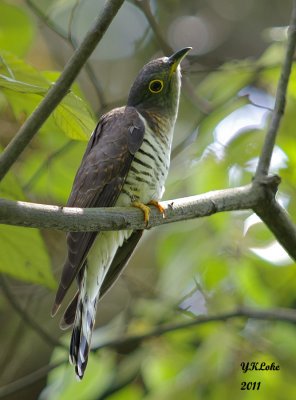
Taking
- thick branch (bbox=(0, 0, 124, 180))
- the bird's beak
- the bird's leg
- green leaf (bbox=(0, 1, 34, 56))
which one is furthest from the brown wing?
thick branch (bbox=(0, 0, 124, 180))

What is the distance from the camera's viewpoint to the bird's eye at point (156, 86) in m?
3.69

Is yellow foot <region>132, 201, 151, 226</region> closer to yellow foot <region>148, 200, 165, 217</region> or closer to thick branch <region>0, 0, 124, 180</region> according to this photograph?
yellow foot <region>148, 200, 165, 217</region>

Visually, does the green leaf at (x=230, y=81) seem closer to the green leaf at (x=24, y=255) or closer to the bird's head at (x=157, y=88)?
the bird's head at (x=157, y=88)

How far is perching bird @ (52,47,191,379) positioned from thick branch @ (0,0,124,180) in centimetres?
85

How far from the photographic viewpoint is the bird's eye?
3.69 meters

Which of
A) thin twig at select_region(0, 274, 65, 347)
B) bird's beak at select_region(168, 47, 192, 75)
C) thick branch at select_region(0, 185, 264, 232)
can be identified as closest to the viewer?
thick branch at select_region(0, 185, 264, 232)

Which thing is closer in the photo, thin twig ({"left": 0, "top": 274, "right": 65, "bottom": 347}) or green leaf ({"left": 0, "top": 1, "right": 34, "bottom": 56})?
green leaf ({"left": 0, "top": 1, "right": 34, "bottom": 56})

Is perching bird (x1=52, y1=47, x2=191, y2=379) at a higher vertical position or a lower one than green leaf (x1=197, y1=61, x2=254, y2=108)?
lower

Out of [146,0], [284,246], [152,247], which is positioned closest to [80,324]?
[284,246]

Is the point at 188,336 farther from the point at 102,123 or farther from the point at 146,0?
the point at 146,0

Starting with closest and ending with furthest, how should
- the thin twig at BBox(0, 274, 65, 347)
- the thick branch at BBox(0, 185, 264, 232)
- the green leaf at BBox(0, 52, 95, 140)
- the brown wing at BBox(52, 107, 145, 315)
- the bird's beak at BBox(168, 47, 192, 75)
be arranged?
1. the thick branch at BBox(0, 185, 264, 232)
2. the green leaf at BBox(0, 52, 95, 140)
3. the brown wing at BBox(52, 107, 145, 315)
4. the thin twig at BBox(0, 274, 65, 347)
5. the bird's beak at BBox(168, 47, 192, 75)

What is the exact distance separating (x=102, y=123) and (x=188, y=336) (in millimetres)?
1238

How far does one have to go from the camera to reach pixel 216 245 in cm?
314

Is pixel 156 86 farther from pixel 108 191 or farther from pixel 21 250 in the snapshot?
pixel 21 250
